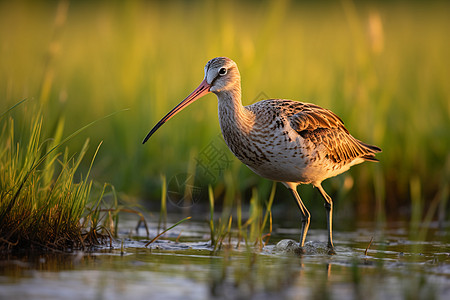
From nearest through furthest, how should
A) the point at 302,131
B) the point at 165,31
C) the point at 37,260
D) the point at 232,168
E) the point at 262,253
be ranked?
1. the point at 37,260
2. the point at 262,253
3. the point at 302,131
4. the point at 232,168
5. the point at 165,31

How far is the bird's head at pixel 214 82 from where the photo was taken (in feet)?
24.1

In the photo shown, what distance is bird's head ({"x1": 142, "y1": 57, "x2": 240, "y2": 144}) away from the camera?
735cm

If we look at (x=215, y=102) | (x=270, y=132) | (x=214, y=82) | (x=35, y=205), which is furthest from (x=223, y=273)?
(x=215, y=102)

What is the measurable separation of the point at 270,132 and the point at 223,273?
7.27 ft

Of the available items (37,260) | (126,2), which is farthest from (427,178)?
(37,260)

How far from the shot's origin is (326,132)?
7941 mm

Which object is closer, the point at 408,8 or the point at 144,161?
the point at 144,161

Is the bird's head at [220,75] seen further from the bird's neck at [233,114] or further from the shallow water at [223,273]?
the shallow water at [223,273]

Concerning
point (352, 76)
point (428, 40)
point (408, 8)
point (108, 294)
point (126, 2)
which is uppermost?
point (408, 8)

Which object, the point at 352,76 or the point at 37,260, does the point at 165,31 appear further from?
the point at 37,260

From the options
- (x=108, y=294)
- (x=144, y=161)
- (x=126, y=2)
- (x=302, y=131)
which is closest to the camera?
(x=108, y=294)

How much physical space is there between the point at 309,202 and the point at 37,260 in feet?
17.4

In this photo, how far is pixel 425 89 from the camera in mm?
12758

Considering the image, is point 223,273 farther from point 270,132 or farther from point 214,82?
point 214,82
